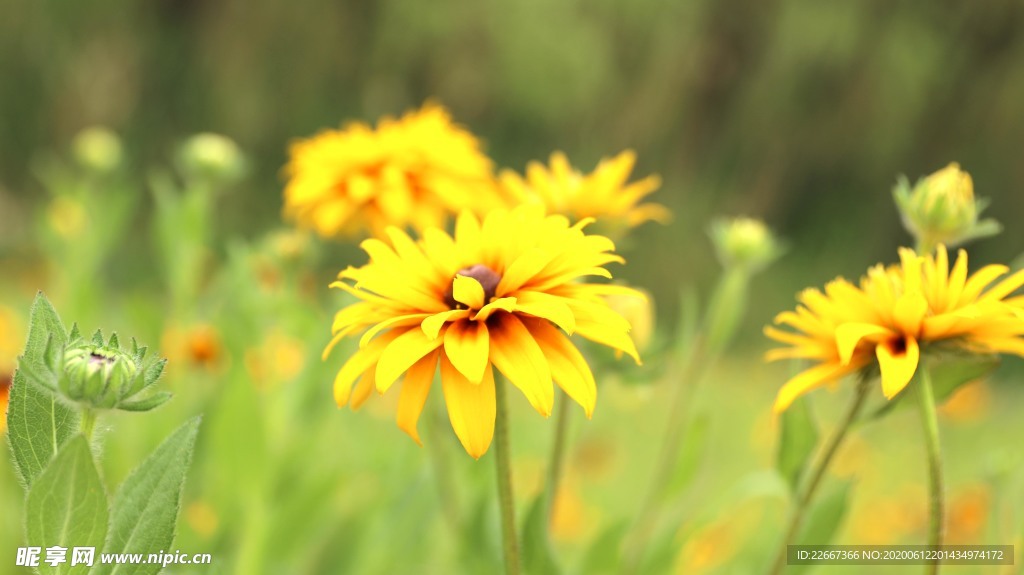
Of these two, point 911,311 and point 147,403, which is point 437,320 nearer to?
point 147,403

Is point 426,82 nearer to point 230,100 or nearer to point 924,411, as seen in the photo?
Result: point 230,100

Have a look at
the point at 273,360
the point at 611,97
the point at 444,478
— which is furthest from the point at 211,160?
the point at 611,97

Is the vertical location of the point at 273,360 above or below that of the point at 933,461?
above

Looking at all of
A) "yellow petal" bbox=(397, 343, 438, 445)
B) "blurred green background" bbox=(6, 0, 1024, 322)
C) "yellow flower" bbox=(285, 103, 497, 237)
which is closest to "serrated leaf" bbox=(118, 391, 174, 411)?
"yellow petal" bbox=(397, 343, 438, 445)

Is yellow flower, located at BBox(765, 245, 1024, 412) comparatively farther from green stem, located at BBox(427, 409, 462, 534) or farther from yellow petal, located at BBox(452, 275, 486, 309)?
green stem, located at BBox(427, 409, 462, 534)

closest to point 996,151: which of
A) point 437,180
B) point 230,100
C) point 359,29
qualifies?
point 359,29
